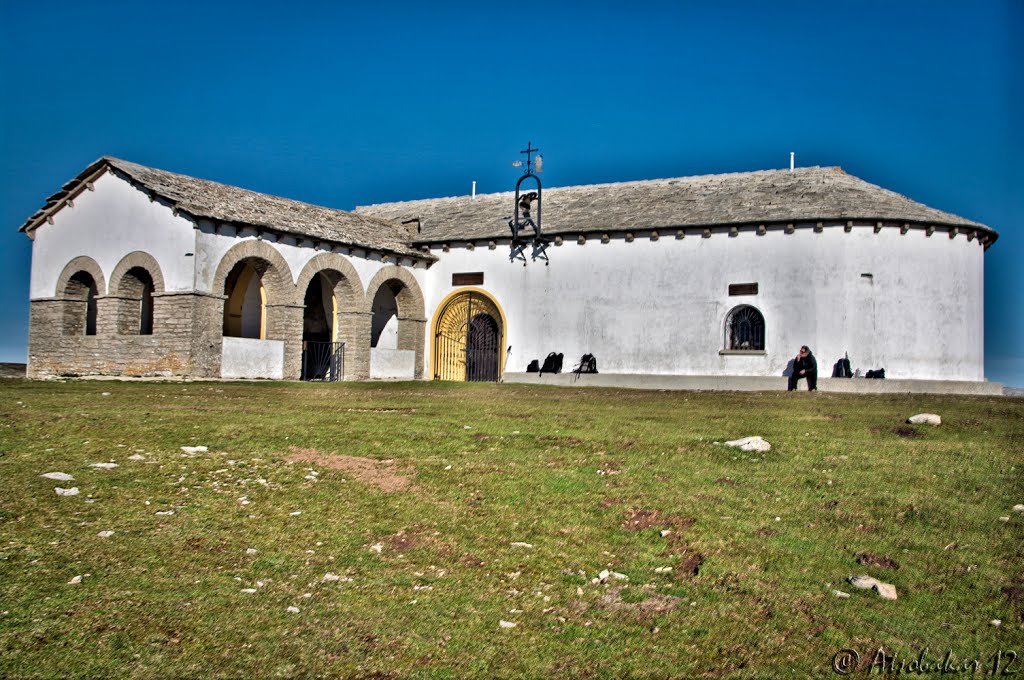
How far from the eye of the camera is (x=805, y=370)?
19.6 metres

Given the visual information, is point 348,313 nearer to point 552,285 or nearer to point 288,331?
point 288,331

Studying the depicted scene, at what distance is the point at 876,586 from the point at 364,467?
4.91m

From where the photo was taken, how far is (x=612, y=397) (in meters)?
17.3

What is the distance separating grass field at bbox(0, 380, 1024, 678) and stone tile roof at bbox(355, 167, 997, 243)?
39.7ft

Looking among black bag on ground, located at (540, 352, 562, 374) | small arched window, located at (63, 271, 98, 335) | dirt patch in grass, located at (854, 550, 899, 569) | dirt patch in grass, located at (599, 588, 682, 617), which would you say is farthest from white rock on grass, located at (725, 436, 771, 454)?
small arched window, located at (63, 271, 98, 335)

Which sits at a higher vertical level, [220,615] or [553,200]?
[553,200]

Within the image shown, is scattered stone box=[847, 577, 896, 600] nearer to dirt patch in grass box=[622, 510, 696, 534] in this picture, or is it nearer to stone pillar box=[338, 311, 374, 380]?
dirt patch in grass box=[622, 510, 696, 534]

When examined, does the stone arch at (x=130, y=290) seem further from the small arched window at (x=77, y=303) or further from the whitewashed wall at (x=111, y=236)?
the small arched window at (x=77, y=303)

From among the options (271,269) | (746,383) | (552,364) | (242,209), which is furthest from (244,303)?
(746,383)

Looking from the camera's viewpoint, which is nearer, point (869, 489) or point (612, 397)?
point (869, 489)

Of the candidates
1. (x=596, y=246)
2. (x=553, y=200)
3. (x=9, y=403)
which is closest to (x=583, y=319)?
(x=596, y=246)

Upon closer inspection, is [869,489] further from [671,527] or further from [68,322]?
[68,322]

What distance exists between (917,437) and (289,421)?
8.40 metres
